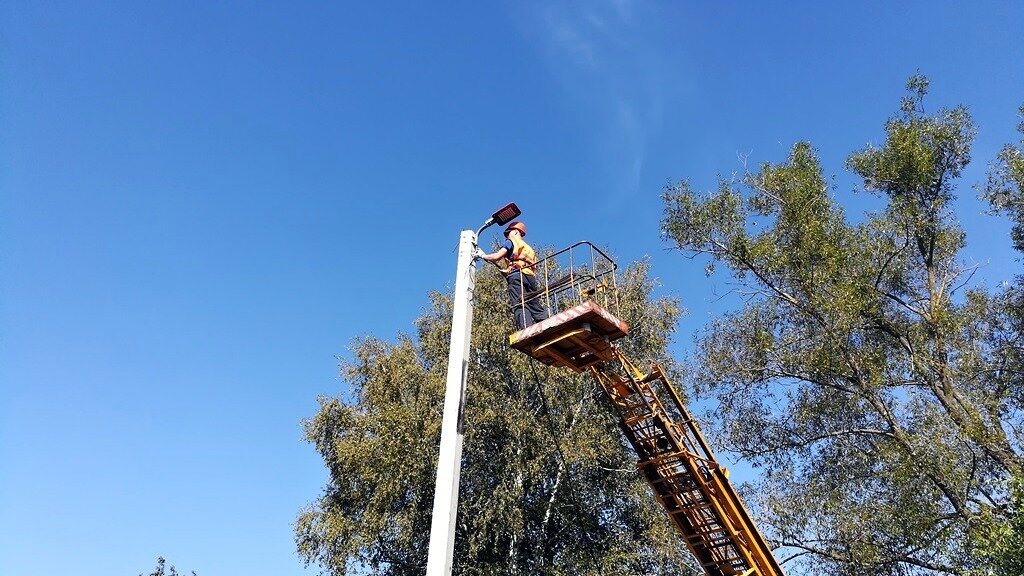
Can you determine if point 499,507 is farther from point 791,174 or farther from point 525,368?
point 791,174

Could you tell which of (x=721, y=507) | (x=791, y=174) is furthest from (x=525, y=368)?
(x=721, y=507)

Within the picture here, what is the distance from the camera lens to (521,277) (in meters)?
8.64

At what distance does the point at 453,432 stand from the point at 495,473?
50.2 feet

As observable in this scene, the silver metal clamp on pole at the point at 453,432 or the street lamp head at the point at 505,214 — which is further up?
the street lamp head at the point at 505,214

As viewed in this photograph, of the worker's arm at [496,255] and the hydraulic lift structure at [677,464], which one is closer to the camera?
the worker's arm at [496,255]

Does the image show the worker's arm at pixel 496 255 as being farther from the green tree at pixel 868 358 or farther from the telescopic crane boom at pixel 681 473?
the green tree at pixel 868 358

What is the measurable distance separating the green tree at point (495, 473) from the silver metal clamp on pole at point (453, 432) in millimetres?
12586

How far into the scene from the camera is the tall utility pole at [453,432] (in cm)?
531

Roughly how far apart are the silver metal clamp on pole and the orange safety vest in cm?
201

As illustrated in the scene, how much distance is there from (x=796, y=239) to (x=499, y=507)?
10.6 meters

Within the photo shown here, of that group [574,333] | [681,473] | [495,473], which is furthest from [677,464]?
Answer: [495,473]

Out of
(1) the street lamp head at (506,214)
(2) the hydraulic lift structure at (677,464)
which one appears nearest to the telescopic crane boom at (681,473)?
(2) the hydraulic lift structure at (677,464)

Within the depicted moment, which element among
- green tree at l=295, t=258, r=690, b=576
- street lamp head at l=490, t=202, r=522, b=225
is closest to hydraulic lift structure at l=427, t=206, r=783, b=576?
street lamp head at l=490, t=202, r=522, b=225

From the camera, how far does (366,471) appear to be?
19.4 metres
